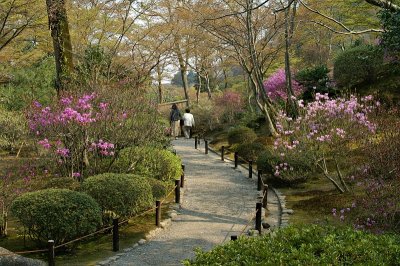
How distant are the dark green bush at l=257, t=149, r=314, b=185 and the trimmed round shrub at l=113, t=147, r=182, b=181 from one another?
2.77 m

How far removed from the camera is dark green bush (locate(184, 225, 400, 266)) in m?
3.90

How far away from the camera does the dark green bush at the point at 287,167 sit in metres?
11.7

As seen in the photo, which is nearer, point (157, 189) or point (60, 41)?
point (157, 189)

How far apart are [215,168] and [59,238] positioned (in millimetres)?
8878

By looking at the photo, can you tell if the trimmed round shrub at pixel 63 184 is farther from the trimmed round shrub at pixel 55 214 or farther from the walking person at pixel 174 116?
the walking person at pixel 174 116

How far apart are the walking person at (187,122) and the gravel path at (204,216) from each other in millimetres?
8346

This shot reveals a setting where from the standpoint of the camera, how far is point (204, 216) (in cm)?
990

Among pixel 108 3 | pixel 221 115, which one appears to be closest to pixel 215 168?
pixel 108 3

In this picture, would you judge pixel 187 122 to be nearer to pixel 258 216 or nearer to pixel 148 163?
pixel 148 163

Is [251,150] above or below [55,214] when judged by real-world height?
above

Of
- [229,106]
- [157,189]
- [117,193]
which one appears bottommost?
[157,189]

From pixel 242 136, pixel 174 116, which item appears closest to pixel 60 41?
pixel 242 136

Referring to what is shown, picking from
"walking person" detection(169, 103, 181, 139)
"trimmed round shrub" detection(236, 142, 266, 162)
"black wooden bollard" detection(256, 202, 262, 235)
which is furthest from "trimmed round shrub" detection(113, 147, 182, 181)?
"walking person" detection(169, 103, 181, 139)

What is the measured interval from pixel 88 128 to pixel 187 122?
1383 centimetres
